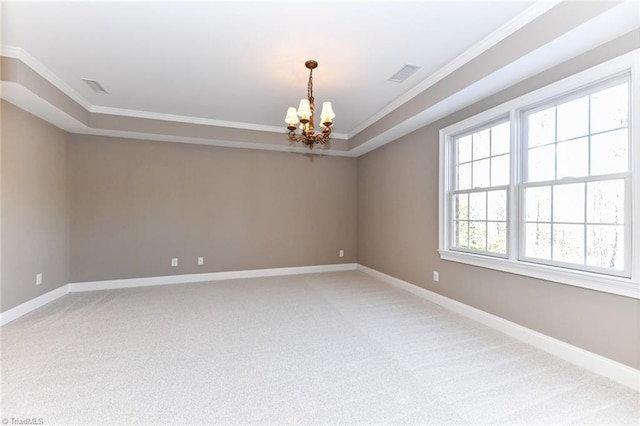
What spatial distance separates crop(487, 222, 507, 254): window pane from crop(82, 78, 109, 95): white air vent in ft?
16.5

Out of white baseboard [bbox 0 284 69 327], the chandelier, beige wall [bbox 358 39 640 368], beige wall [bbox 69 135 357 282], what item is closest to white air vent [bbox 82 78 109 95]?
beige wall [bbox 69 135 357 282]

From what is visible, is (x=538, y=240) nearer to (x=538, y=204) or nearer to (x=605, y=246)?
(x=538, y=204)

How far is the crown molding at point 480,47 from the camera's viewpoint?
2.12 meters

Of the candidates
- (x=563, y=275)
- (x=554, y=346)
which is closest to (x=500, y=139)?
(x=563, y=275)

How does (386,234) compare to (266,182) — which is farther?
(266,182)

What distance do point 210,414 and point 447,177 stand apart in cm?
359

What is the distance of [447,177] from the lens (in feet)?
12.4

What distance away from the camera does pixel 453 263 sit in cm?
362

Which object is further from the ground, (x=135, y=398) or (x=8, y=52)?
(x=8, y=52)

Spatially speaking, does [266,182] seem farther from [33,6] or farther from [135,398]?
[135,398]

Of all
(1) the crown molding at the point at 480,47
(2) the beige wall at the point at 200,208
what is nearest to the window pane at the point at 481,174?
(1) the crown molding at the point at 480,47

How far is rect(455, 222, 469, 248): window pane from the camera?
11.8 feet

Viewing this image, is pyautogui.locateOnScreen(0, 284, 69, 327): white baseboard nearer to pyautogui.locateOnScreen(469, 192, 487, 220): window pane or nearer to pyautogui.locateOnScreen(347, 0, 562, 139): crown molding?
pyautogui.locateOnScreen(347, 0, 562, 139): crown molding

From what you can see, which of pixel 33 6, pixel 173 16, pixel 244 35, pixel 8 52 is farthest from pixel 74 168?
pixel 244 35
